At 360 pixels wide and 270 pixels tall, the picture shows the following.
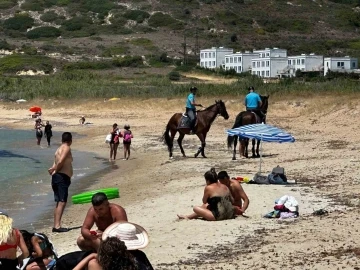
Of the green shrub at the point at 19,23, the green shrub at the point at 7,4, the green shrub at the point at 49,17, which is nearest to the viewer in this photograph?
the green shrub at the point at 19,23

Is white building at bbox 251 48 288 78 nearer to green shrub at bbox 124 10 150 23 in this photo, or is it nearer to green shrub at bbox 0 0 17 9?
green shrub at bbox 124 10 150 23

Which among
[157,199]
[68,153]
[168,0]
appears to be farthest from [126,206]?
[168,0]

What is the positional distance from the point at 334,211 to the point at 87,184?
10282 millimetres

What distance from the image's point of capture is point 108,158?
97.5 ft

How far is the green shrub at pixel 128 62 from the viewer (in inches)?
3738

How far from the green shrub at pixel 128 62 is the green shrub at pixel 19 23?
37261 mm

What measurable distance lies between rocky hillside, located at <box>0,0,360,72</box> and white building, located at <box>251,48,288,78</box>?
36.9 ft

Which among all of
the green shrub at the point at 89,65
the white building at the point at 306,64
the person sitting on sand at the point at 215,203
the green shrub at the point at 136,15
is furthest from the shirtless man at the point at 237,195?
the green shrub at the point at 136,15

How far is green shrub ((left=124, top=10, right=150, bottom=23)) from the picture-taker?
135 m

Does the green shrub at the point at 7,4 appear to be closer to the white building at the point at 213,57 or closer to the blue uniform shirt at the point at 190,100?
the white building at the point at 213,57

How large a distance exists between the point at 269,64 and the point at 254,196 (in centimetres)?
8630

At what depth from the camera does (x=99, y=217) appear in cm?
998

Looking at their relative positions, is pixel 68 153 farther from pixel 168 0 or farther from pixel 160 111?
pixel 168 0

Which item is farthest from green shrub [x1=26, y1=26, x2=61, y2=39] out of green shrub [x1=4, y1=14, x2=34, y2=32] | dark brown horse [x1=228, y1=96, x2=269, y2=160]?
dark brown horse [x1=228, y1=96, x2=269, y2=160]
